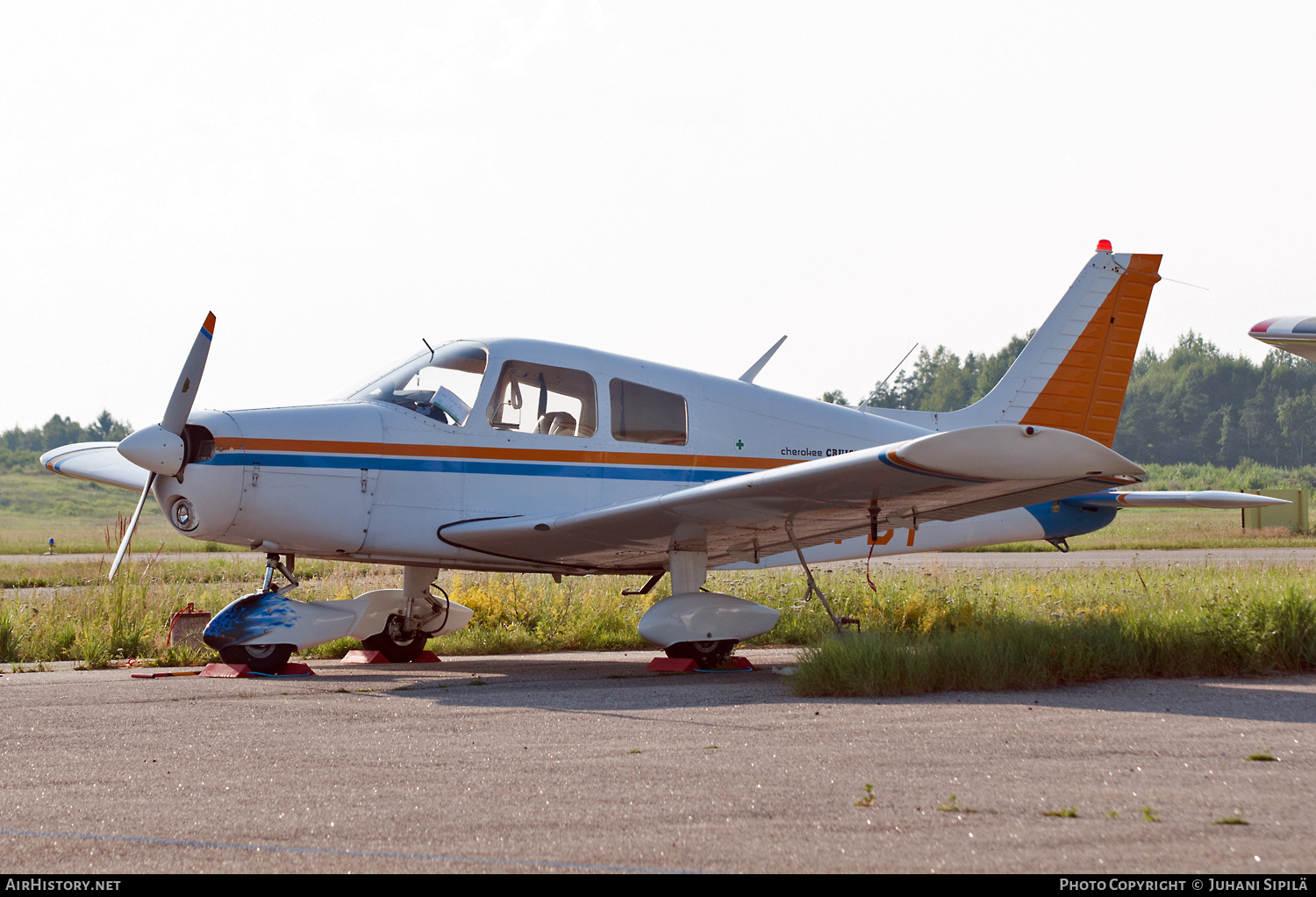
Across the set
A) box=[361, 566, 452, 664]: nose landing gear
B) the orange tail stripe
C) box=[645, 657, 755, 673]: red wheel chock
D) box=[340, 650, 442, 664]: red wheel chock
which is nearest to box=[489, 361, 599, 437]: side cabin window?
box=[361, 566, 452, 664]: nose landing gear

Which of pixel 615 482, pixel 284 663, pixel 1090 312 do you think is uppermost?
pixel 1090 312

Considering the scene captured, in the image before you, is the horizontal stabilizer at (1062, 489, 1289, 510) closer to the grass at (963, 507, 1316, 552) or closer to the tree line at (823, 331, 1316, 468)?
the grass at (963, 507, 1316, 552)

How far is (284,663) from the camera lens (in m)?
7.46

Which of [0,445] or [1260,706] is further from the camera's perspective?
[0,445]

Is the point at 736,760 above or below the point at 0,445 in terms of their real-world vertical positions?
below

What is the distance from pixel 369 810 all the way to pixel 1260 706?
14.4 feet

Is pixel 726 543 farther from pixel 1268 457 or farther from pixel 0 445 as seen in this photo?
pixel 0 445

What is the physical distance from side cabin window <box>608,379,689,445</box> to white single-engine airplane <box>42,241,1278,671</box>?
0.01 metres

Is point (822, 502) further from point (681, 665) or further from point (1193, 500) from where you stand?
point (1193, 500)

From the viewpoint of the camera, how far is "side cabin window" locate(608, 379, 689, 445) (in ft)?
27.0

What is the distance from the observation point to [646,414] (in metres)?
8.35

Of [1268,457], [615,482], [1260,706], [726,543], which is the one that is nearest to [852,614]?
[726,543]
